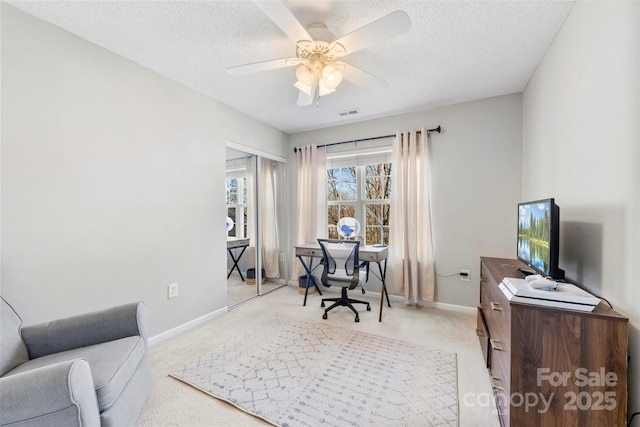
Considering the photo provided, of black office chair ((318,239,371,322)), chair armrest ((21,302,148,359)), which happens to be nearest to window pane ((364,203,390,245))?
black office chair ((318,239,371,322))

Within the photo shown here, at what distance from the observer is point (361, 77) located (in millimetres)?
1873

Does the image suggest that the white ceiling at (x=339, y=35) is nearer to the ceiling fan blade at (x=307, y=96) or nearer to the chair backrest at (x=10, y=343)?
the ceiling fan blade at (x=307, y=96)

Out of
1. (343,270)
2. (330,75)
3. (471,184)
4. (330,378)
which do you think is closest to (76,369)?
(330,378)

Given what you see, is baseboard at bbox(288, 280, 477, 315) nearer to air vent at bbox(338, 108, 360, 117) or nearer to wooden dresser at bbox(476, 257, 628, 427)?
wooden dresser at bbox(476, 257, 628, 427)

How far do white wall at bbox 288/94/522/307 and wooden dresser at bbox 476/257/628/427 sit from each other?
76.1 inches

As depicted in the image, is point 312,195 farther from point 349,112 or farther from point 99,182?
point 99,182

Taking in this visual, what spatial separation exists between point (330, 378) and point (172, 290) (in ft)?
→ 5.51

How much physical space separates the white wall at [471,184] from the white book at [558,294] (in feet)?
5.85

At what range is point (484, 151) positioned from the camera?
2.92m

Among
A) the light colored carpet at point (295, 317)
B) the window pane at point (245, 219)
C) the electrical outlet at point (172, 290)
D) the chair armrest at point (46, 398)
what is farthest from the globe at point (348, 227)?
the chair armrest at point (46, 398)

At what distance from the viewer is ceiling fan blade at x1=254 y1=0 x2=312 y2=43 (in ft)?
3.98

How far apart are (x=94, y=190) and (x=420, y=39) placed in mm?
2643

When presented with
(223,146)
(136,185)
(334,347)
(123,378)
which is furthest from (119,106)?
(334,347)

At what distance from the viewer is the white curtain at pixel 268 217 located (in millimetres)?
3777
